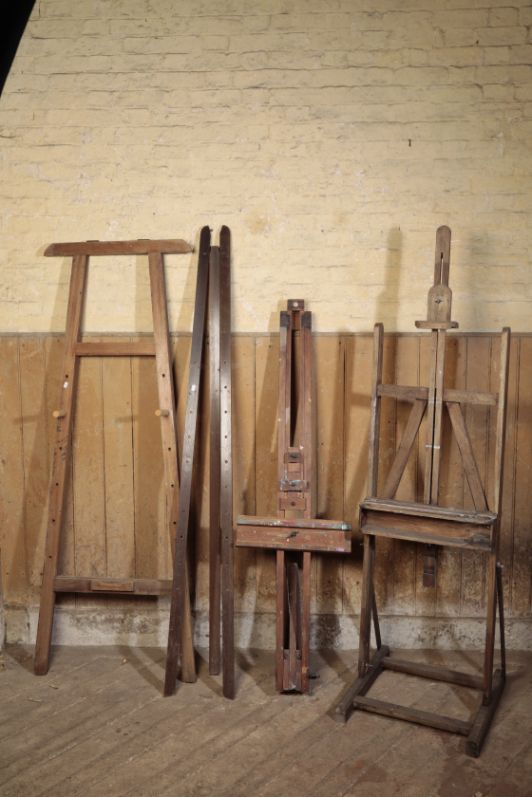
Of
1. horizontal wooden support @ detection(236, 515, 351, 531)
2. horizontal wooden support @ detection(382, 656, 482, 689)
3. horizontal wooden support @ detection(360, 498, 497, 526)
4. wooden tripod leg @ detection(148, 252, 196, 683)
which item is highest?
wooden tripod leg @ detection(148, 252, 196, 683)

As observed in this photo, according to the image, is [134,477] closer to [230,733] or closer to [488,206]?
[230,733]

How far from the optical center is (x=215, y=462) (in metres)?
3.45

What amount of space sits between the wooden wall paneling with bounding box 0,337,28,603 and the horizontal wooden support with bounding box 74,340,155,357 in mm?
351

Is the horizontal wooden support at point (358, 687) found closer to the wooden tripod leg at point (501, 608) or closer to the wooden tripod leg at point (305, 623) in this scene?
the wooden tripod leg at point (305, 623)

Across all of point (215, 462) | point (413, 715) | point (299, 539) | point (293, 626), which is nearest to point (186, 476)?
point (215, 462)

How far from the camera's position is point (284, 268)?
3.51m

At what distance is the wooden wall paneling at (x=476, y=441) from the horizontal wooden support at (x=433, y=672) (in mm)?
357

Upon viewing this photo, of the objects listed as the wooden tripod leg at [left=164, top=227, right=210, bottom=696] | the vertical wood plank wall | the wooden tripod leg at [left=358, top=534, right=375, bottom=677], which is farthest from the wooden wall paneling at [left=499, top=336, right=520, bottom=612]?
the wooden tripod leg at [left=164, top=227, right=210, bottom=696]

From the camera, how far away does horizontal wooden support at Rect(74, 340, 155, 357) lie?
11.5ft

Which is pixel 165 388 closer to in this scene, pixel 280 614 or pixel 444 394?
pixel 280 614

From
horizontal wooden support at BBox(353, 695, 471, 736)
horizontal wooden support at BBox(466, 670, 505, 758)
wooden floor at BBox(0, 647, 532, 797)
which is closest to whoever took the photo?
wooden floor at BBox(0, 647, 532, 797)

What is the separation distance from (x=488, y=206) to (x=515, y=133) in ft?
1.11

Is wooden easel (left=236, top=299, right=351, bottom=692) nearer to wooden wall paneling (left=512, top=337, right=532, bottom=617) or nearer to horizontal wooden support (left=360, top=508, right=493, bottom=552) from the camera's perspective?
horizontal wooden support (left=360, top=508, right=493, bottom=552)

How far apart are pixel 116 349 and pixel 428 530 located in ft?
5.34
